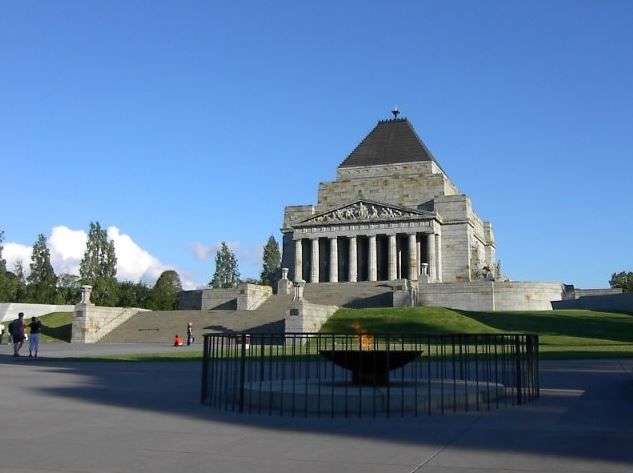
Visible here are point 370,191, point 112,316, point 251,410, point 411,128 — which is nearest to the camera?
point 251,410

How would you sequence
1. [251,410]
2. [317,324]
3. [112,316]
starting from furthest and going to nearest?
[112,316] → [317,324] → [251,410]

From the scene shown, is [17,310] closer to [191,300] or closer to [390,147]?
[191,300]

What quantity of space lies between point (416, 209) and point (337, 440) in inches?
2581

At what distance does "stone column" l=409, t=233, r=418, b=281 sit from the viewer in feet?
233

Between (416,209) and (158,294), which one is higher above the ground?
(416,209)

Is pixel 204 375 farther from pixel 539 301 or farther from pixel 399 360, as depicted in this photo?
pixel 539 301

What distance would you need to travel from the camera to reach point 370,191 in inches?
3145

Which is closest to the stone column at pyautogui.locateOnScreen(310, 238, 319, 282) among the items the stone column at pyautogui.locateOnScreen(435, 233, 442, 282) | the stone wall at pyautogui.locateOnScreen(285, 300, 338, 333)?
the stone column at pyautogui.locateOnScreen(435, 233, 442, 282)

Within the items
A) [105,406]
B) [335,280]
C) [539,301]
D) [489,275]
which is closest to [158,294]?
[335,280]

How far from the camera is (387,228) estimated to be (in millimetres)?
72812

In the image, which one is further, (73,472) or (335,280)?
(335,280)

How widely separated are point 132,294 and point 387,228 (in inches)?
1469

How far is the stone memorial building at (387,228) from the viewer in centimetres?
7281

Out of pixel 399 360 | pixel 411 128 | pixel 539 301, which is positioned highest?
pixel 411 128
